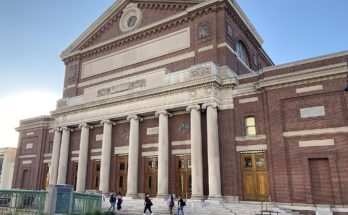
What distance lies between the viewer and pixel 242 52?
3072 cm

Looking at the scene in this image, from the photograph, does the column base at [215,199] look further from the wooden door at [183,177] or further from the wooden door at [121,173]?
the wooden door at [121,173]

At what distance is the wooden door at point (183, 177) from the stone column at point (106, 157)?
6.56 meters

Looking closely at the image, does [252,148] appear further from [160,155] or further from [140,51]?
[140,51]

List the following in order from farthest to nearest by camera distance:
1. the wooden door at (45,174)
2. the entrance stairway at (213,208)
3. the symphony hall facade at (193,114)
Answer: the wooden door at (45,174) < the symphony hall facade at (193,114) < the entrance stairway at (213,208)

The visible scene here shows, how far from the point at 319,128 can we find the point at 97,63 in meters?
23.3

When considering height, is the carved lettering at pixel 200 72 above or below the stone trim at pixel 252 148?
above

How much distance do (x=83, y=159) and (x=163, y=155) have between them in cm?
928

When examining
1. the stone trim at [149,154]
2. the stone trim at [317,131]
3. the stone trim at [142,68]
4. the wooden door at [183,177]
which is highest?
the stone trim at [142,68]

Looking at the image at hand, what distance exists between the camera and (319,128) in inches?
792

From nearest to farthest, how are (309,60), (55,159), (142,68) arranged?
1. (309,60)
2. (142,68)
3. (55,159)

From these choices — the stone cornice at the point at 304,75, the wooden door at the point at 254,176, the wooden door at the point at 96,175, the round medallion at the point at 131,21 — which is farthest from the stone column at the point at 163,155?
the round medallion at the point at 131,21

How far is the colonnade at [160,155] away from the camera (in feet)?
73.6

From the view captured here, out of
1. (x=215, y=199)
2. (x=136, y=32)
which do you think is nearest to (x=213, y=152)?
(x=215, y=199)

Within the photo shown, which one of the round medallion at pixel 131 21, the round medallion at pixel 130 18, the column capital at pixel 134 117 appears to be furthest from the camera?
the round medallion at pixel 131 21
